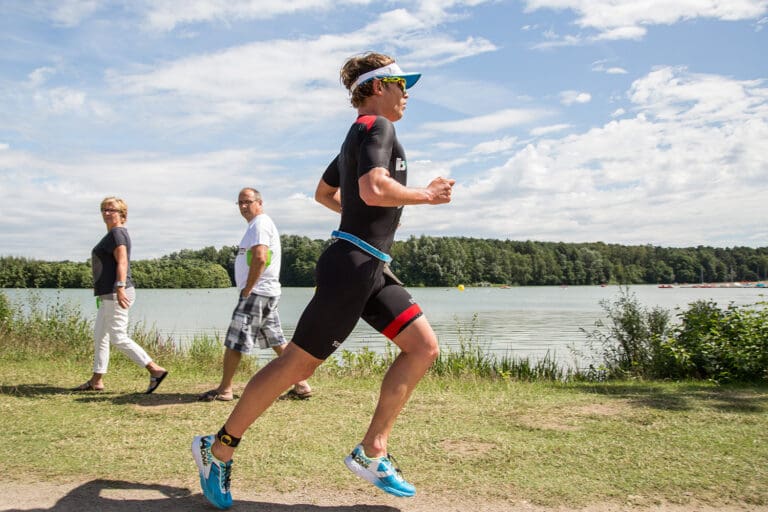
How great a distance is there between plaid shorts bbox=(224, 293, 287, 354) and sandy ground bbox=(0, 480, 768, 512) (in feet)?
9.32

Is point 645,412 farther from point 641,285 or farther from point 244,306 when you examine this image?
point 641,285

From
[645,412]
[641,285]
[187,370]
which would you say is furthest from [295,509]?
[641,285]

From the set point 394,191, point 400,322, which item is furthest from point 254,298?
point 394,191

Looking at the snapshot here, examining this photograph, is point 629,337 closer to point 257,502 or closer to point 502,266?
point 257,502

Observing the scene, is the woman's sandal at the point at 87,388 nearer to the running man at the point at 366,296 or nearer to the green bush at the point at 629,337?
the running man at the point at 366,296

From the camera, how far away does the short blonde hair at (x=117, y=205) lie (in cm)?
726

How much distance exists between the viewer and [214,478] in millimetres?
3348

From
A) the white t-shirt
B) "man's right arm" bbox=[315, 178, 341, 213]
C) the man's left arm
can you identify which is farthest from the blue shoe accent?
the white t-shirt

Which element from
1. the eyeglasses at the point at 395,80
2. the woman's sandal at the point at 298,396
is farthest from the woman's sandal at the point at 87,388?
the eyeglasses at the point at 395,80

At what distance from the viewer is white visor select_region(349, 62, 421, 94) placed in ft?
11.7

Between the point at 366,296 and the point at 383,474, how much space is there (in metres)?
0.92

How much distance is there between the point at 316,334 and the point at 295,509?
0.92 meters

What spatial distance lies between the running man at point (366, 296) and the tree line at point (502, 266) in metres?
54.7

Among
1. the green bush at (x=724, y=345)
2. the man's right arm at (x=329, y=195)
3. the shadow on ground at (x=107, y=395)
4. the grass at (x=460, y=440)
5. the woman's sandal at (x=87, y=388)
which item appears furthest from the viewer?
the green bush at (x=724, y=345)
